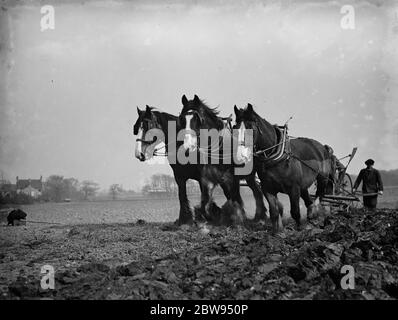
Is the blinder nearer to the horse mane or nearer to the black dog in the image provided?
the horse mane

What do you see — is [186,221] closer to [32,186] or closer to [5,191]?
[5,191]

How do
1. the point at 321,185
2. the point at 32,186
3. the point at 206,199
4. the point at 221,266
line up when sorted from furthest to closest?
the point at 32,186 → the point at 321,185 → the point at 206,199 → the point at 221,266

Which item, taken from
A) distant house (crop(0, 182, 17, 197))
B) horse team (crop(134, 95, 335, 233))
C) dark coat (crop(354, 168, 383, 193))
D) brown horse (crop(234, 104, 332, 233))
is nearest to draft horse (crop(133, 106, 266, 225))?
horse team (crop(134, 95, 335, 233))

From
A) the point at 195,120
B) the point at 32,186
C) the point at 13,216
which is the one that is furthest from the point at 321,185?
the point at 32,186

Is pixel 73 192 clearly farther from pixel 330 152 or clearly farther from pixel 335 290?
pixel 335 290

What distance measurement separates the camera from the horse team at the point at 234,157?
23.9 ft

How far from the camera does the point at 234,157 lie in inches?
317

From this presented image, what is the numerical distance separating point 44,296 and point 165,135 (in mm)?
5585

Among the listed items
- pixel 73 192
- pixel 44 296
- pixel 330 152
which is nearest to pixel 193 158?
pixel 330 152

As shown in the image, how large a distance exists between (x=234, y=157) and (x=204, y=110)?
1330mm

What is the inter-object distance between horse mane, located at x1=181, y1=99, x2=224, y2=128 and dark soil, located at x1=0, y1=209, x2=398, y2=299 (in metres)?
2.82

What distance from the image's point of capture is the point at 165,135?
8977mm

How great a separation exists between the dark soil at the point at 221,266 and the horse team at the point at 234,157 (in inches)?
48.9
